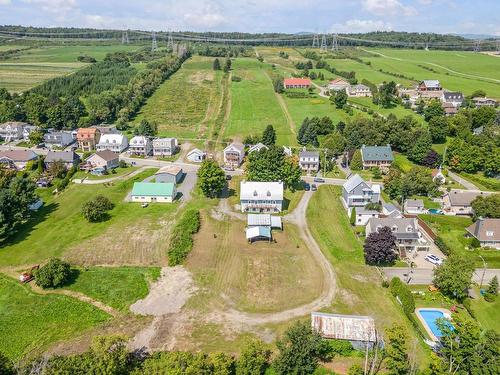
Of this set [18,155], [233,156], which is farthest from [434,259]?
[18,155]

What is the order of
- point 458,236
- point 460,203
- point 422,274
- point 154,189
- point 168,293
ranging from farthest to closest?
point 154,189 → point 460,203 → point 458,236 → point 422,274 → point 168,293

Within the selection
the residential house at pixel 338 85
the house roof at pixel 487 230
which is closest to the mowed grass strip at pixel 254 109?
the residential house at pixel 338 85

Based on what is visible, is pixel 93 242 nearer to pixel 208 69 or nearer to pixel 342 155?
pixel 342 155

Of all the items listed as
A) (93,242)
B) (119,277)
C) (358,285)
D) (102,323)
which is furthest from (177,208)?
(358,285)

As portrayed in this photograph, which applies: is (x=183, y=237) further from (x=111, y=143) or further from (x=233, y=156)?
(x=111, y=143)

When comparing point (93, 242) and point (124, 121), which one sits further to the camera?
point (124, 121)

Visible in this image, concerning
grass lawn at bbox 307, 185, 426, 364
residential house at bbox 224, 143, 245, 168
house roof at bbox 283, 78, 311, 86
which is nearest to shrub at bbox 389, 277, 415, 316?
grass lawn at bbox 307, 185, 426, 364

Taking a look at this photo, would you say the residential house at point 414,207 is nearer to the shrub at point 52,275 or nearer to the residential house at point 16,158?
the shrub at point 52,275
